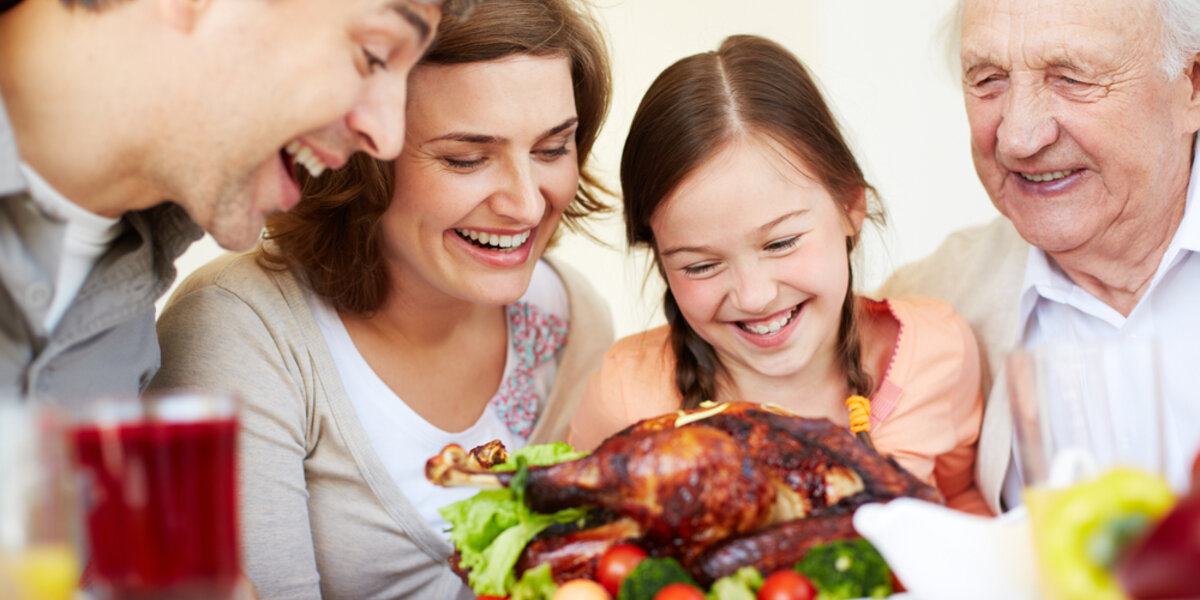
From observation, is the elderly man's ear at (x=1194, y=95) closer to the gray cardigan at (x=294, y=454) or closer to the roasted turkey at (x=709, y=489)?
the roasted turkey at (x=709, y=489)

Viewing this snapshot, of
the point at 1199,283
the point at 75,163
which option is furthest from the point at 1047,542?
the point at 1199,283

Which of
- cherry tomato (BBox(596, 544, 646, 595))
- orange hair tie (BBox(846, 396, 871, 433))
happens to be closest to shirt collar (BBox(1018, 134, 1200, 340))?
orange hair tie (BBox(846, 396, 871, 433))

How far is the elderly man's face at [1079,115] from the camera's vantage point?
1979mm

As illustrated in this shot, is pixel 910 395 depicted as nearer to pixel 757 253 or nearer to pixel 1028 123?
pixel 757 253

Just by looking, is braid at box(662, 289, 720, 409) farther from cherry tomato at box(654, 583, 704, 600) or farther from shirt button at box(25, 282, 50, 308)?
shirt button at box(25, 282, 50, 308)

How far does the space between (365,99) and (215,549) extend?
82 centimetres

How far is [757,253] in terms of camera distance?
6.23 ft

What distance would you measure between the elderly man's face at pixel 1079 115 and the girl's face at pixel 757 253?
0.43m

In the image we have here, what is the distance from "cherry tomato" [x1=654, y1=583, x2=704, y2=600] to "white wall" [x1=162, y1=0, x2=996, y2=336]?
3.07 metres

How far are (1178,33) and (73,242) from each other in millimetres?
2075

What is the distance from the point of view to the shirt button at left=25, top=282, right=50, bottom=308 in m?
1.32

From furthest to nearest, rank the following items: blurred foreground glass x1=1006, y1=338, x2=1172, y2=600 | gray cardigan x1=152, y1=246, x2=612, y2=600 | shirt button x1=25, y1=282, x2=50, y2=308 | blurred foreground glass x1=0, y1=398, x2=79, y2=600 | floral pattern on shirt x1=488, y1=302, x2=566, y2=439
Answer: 1. floral pattern on shirt x1=488, y1=302, x2=566, y2=439
2. gray cardigan x1=152, y1=246, x2=612, y2=600
3. shirt button x1=25, y1=282, x2=50, y2=308
4. blurred foreground glass x1=1006, y1=338, x2=1172, y2=600
5. blurred foreground glass x1=0, y1=398, x2=79, y2=600

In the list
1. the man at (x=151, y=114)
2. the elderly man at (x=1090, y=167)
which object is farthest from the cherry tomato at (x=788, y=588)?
the elderly man at (x=1090, y=167)

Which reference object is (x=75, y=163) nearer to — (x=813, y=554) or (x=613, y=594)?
(x=613, y=594)
